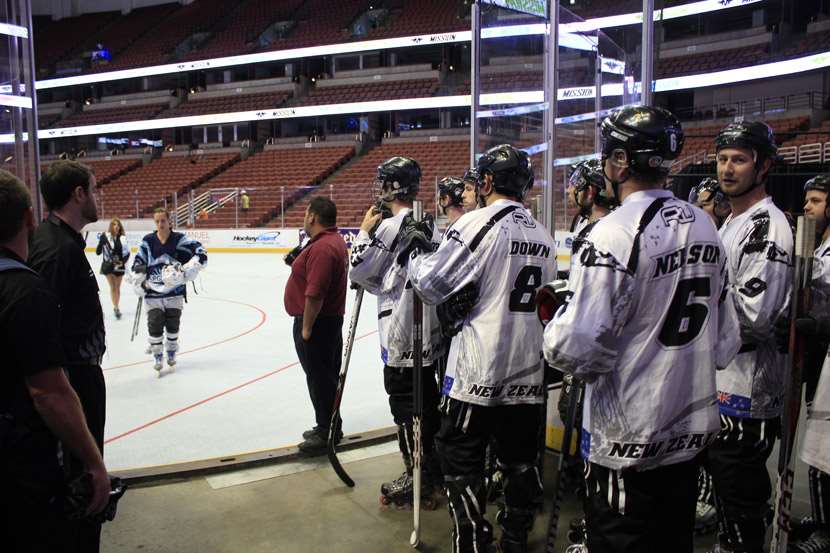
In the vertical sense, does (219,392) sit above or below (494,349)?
below

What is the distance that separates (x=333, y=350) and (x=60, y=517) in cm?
264

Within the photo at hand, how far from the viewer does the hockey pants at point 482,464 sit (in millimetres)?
2736

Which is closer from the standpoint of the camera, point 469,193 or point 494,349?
point 494,349

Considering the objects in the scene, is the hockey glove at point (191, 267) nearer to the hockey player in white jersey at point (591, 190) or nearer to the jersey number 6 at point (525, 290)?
the hockey player in white jersey at point (591, 190)

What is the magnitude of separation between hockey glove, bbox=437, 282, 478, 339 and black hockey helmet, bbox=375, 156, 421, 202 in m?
1.03

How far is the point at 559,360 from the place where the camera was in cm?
188

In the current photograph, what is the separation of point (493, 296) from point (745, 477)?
130 centimetres

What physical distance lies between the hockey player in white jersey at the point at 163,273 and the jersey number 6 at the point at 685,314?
535 centimetres

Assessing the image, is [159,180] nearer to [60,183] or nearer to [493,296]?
[60,183]

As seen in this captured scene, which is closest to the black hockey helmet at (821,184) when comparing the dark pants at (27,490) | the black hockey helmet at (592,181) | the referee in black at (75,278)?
the black hockey helmet at (592,181)

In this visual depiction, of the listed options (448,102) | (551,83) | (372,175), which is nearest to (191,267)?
(551,83)

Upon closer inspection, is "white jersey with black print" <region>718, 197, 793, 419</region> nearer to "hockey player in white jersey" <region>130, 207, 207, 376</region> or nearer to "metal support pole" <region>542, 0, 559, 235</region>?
"metal support pole" <region>542, 0, 559, 235</region>

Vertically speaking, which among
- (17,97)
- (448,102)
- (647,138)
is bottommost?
(647,138)

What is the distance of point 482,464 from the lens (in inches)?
109
